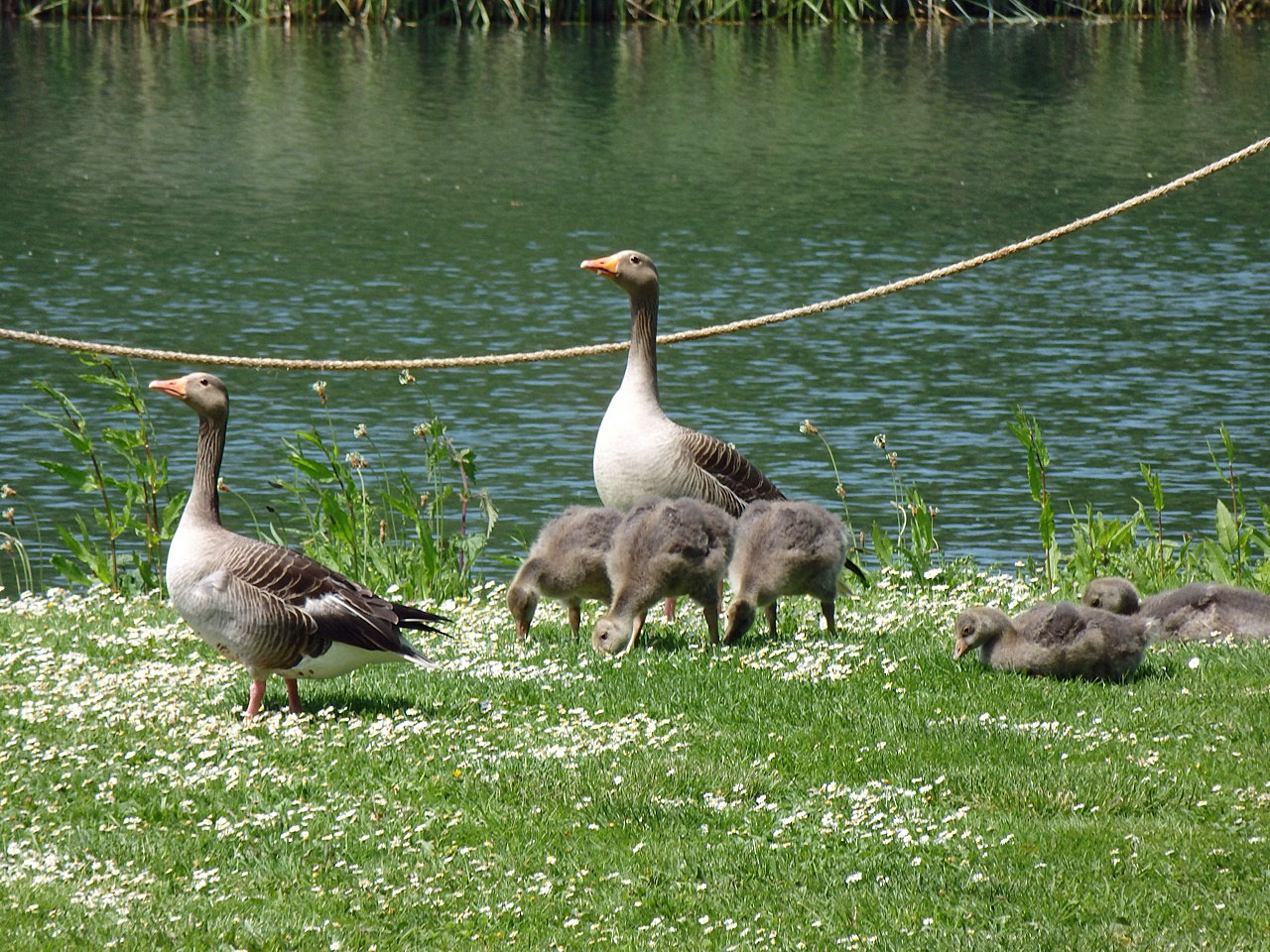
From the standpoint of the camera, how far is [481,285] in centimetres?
2833

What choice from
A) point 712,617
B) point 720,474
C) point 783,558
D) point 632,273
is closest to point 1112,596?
point 783,558

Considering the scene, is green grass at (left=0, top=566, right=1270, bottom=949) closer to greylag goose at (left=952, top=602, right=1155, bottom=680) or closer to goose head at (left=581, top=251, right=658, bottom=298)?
greylag goose at (left=952, top=602, right=1155, bottom=680)

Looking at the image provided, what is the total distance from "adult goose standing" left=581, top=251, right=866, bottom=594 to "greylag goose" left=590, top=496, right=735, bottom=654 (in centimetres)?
92

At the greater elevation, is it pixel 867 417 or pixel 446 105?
pixel 446 105

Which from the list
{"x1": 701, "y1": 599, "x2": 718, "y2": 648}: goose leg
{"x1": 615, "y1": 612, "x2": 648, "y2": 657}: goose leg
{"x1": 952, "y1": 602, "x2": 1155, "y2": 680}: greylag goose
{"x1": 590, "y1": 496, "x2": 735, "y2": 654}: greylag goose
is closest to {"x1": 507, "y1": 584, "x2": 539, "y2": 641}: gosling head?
{"x1": 590, "y1": 496, "x2": 735, "y2": 654}: greylag goose

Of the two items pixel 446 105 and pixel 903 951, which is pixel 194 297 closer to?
pixel 446 105

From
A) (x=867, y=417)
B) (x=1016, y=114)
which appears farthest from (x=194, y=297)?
(x=1016, y=114)

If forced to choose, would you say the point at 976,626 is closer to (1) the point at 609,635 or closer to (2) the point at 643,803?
(1) the point at 609,635

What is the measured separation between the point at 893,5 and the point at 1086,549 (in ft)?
166

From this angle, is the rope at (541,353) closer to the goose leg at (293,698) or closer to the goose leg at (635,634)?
the goose leg at (635,634)

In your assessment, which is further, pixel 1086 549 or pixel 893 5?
pixel 893 5

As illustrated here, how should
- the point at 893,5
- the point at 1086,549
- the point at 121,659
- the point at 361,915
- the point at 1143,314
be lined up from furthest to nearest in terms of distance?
the point at 893,5 < the point at 1143,314 < the point at 1086,549 < the point at 121,659 < the point at 361,915

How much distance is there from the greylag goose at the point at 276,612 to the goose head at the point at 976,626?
2.62m

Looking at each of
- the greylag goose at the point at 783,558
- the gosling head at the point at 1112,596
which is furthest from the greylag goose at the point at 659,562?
the gosling head at the point at 1112,596
